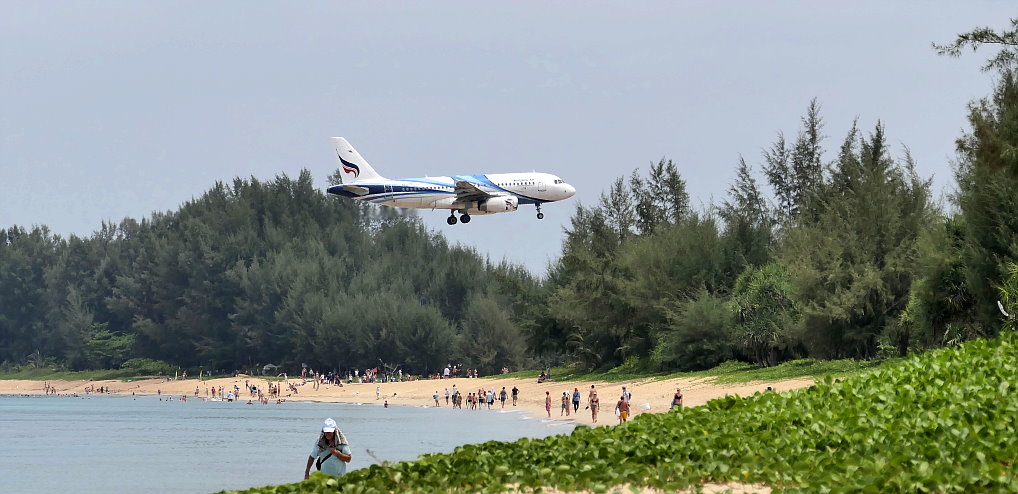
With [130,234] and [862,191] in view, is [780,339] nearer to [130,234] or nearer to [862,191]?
[862,191]

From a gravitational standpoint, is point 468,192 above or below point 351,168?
below

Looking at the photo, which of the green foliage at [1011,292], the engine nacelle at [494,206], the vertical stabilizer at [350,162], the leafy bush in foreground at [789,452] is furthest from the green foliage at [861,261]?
the vertical stabilizer at [350,162]

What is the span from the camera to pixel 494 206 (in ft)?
224

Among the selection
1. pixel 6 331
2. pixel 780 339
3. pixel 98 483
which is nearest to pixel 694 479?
pixel 98 483

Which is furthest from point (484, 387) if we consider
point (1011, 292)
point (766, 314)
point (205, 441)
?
point (1011, 292)

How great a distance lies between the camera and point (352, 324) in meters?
111

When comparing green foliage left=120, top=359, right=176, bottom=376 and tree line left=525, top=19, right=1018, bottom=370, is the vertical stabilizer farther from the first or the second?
green foliage left=120, top=359, right=176, bottom=376

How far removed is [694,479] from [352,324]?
97561 millimetres

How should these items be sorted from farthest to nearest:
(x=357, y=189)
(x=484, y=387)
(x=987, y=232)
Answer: (x=484, y=387) < (x=357, y=189) < (x=987, y=232)

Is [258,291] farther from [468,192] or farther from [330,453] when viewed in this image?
[330,453]

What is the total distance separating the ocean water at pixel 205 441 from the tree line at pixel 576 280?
1052cm

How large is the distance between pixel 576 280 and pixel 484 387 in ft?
39.7

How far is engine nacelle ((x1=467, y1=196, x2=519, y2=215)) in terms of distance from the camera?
68062mm

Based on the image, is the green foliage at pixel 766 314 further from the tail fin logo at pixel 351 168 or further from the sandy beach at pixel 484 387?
the tail fin logo at pixel 351 168
